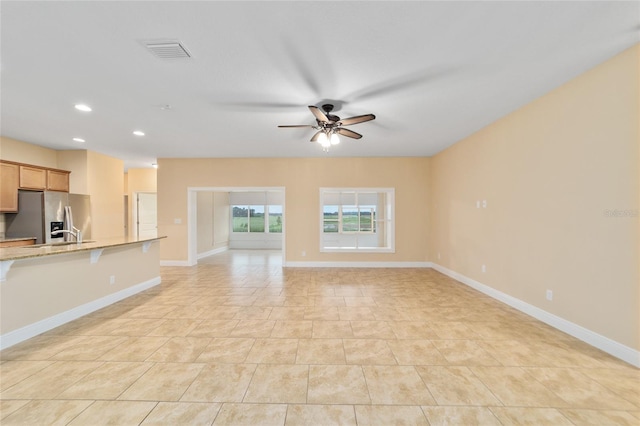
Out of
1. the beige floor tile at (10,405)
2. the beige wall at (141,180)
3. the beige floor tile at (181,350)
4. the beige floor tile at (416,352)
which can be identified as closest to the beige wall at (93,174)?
the beige wall at (141,180)

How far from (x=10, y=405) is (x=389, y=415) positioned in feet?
8.51

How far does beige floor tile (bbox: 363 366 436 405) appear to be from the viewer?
74.1 inches

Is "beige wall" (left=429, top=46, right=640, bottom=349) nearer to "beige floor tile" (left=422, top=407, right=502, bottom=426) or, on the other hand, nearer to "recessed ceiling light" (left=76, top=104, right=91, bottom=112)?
"beige floor tile" (left=422, top=407, right=502, bottom=426)

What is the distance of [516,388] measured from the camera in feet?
6.59

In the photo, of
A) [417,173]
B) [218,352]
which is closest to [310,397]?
[218,352]

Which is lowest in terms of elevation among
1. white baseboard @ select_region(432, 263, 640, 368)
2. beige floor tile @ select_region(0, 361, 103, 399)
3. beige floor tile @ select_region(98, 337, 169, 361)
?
beige floor tile @ select_region(98, 337, 169, 361)

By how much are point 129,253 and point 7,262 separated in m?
1.81

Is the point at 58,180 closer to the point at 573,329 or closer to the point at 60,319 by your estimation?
the point at 60,319

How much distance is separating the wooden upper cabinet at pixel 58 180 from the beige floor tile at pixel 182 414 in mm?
6121

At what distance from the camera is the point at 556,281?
3061 mm

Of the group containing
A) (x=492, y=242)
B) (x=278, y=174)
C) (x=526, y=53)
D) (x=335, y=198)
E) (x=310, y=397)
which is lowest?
(x=310, y=397)

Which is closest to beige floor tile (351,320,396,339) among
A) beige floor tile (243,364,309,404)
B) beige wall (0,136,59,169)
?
beige floor tile (243,364,309,404)

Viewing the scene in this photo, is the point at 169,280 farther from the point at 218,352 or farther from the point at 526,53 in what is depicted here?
the point at 526,53

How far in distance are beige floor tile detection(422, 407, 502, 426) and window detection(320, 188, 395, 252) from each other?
193 inches
